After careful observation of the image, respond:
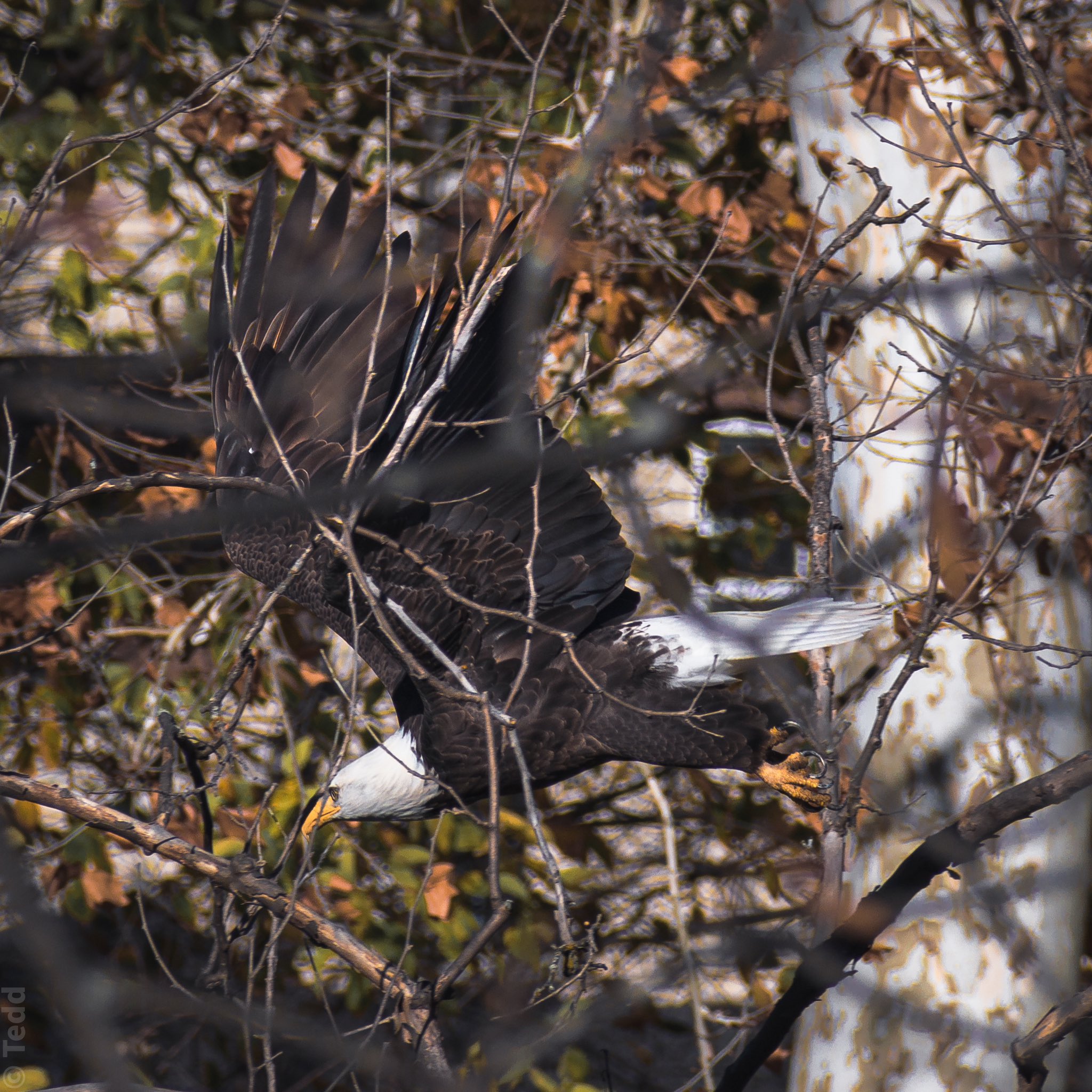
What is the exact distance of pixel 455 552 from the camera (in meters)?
2.22

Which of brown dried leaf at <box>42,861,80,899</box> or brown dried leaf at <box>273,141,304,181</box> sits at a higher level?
brown dried leaf at <box>273,141,304,181</box>

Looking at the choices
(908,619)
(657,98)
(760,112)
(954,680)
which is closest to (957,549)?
(908,619)

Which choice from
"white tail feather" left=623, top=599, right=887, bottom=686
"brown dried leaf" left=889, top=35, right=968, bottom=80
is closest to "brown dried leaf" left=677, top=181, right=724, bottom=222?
"brown dried leaf" left=889, top=35, right=968, bottom=80

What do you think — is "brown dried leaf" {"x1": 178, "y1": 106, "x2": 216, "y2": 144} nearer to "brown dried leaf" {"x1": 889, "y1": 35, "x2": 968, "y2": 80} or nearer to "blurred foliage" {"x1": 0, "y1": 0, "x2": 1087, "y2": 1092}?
"blurred foliage" {"x1": 0, "y1": 0, "x2": 1087, "y2": 1092}

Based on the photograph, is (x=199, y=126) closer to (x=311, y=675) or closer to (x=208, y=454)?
(x=208, y=454)

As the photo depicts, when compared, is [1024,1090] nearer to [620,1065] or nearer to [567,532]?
[567,532]

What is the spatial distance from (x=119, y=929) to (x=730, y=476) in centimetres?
239

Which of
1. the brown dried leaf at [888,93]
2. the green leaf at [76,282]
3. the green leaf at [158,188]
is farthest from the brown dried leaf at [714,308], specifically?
the green leaf at [76,282]

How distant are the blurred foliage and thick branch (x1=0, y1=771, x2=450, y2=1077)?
111 centimetres

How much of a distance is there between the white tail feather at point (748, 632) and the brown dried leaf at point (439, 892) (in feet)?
2.79

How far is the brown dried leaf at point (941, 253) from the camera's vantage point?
2.60 meters

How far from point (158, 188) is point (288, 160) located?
1.23 feet

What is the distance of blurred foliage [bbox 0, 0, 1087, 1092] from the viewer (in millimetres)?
2797

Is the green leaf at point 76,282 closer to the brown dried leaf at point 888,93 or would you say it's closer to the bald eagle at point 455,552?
the bald eagle at point 455,552
